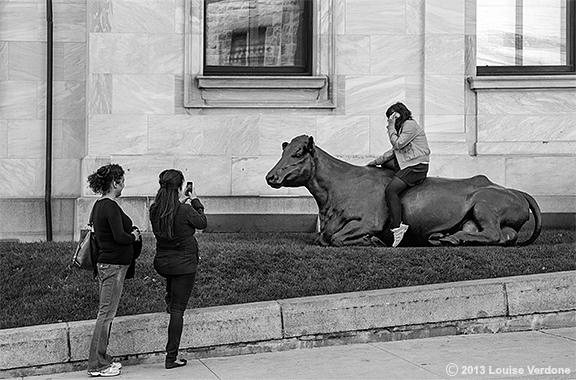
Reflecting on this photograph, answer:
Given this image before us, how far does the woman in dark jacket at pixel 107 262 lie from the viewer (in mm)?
6949

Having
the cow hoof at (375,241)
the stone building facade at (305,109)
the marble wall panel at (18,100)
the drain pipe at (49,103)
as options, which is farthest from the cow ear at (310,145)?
the marble wall panel at (18,100)

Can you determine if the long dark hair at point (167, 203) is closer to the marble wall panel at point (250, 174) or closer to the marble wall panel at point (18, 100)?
the marble wall panel at point (250, 174)

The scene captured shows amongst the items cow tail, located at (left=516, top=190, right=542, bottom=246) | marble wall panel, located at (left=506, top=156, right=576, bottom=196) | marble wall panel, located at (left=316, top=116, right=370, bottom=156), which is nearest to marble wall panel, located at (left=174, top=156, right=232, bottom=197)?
marble wall panel, located at (left=316, top=116, right=370, bottom=156)

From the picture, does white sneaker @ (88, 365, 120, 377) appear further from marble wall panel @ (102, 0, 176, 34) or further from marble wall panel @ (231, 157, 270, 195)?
marble wall panel @ (102, 0, 176, 34)

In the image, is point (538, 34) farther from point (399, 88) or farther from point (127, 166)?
point (127, 166)

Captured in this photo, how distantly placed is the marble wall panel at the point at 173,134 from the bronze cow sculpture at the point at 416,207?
3.39 metres

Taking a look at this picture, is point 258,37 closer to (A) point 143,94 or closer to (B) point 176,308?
(A) point 143,94

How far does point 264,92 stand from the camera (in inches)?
531

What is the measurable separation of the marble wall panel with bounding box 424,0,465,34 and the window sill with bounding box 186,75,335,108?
1.97 metres

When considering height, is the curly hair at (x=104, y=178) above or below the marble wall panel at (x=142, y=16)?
below

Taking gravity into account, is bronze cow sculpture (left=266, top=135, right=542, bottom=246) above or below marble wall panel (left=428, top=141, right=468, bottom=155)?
below

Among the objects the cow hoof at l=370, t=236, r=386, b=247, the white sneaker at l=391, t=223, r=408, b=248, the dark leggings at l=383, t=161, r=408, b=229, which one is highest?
the dark leggings at l=383, t=161, r=408, b=229

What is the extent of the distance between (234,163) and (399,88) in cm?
298

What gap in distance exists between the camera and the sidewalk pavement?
6.64m
